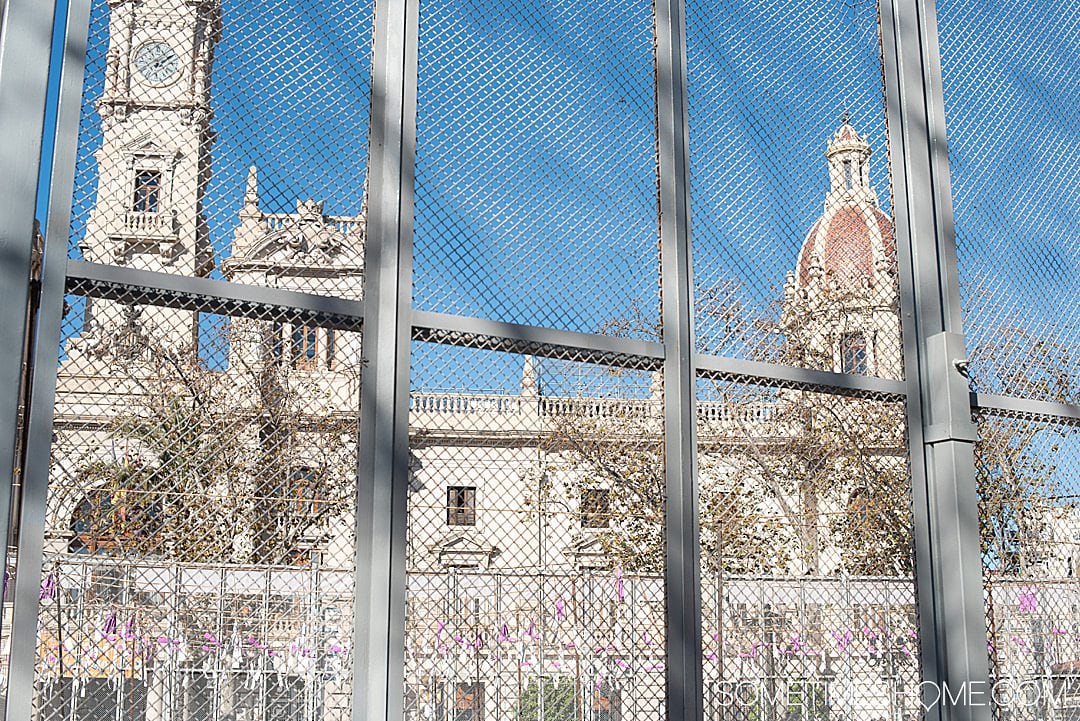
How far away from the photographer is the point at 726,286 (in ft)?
10.7

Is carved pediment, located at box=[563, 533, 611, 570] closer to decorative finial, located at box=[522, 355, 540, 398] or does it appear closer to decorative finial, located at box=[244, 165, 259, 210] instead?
decorative finial, located at box=[522, 355, 540, 398]

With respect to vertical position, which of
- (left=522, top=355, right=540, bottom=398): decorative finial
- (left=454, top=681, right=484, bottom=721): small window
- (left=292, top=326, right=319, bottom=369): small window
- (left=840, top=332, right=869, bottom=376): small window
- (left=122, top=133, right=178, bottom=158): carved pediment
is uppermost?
(left=122, top=133, right=178, bottom=158): carved pediment

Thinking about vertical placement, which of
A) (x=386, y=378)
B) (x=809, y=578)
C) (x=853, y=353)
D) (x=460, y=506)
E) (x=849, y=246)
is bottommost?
(x=809, y=578)

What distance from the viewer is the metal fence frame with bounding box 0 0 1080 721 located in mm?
2166

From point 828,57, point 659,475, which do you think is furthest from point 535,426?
point 828,57

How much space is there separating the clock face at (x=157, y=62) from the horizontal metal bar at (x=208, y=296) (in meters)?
0.55

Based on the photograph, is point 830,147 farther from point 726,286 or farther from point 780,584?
point 780,584

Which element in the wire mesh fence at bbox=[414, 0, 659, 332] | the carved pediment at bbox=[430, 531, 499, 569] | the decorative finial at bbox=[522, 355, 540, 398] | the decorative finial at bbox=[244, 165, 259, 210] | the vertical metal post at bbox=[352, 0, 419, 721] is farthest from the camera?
the carved pediment at bbox=[430, 531, 499, 569]

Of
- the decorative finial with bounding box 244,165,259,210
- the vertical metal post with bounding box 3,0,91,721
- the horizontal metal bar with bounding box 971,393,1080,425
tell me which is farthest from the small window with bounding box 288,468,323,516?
A: the horizontal metal bar with bounding box 971,393,1080,425

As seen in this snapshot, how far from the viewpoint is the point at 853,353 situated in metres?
3.79

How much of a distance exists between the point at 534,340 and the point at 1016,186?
91.6 inches

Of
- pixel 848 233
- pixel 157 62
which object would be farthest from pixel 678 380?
pixel 157 62

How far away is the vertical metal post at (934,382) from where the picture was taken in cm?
318

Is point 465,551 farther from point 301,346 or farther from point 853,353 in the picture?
point 853,353
